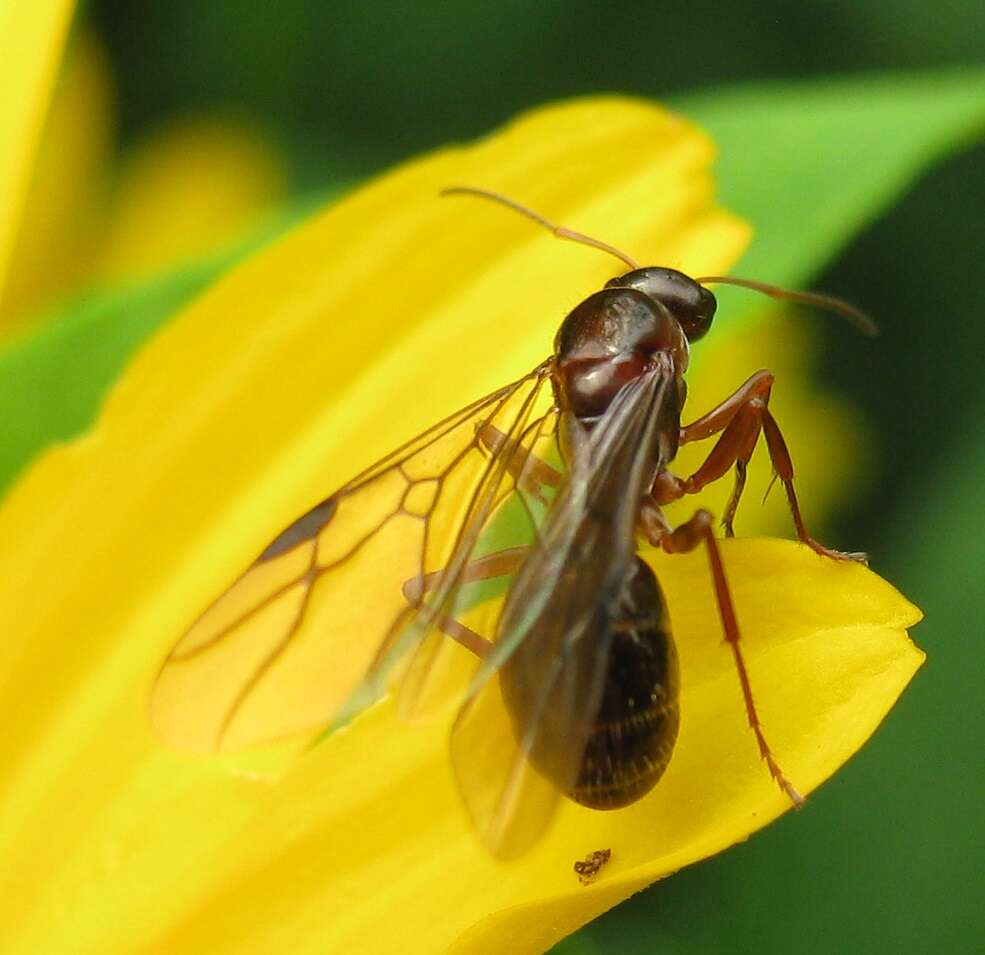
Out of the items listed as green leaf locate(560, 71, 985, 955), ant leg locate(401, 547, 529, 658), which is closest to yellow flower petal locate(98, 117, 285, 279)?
green leaf locate(560, 71, 985, 955)

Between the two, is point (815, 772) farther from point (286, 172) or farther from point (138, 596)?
point (286, 172)

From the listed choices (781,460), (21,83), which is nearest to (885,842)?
(781,460)

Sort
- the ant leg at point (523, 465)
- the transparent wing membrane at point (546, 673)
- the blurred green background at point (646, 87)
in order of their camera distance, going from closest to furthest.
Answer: the transparent wing membrane at point (546, 673) < the ant leg at point (523, 465) < the blurred green background at point (646, 87)

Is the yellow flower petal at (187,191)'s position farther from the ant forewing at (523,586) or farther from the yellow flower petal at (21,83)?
the ant forewing at (523,586)

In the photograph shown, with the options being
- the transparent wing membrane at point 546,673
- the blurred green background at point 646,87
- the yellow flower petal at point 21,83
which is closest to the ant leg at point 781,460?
the transparent wing membrane at point 546,673

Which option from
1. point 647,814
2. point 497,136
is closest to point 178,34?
point 497,136

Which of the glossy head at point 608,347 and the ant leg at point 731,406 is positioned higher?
the glossy head at point 608,347

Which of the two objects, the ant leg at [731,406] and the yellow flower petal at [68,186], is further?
the yellow flower petal at [68,186]
